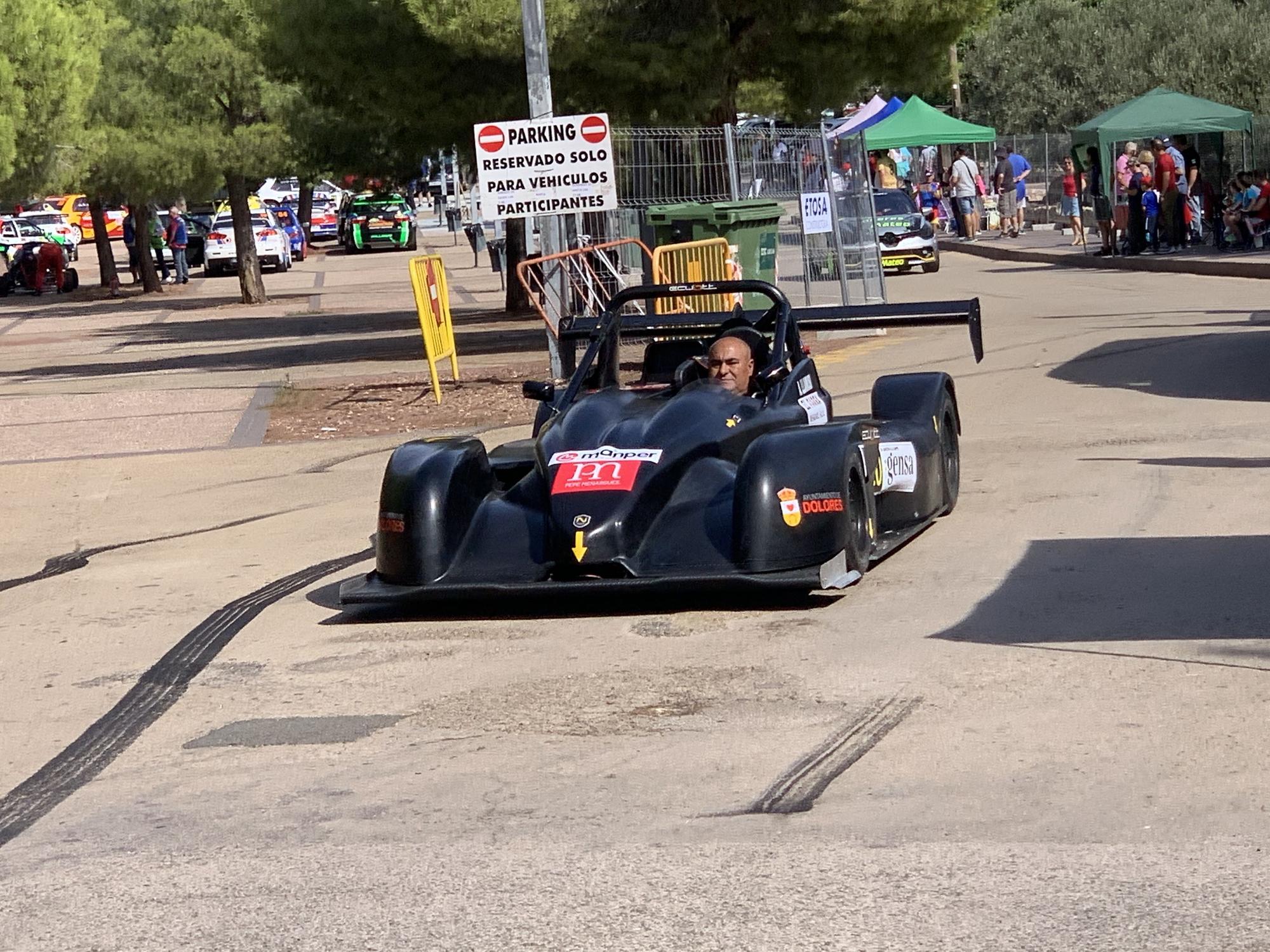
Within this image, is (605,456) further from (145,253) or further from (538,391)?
(145,253)

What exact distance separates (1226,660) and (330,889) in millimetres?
3402

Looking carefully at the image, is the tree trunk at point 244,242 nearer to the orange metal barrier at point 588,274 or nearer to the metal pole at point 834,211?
the metal pole at point 834,211

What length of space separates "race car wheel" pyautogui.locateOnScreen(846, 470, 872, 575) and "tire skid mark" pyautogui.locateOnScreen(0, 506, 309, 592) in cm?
464

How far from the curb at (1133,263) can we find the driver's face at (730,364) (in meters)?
18.6

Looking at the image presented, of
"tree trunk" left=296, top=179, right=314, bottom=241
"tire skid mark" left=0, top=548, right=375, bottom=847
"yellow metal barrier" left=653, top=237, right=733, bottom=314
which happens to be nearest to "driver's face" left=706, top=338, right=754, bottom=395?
"tire skid mark" left=0, top=548, right=375, bottom=847

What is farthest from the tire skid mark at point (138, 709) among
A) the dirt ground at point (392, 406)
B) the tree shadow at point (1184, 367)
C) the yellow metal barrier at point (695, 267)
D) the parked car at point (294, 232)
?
the parked car at point (294, 232)

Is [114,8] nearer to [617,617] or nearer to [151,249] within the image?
[151,249]

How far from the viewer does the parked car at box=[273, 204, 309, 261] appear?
199ft

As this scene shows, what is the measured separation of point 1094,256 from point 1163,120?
254cm

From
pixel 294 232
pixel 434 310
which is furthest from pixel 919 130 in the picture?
pixel 294 232

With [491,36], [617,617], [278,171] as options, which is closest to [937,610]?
[617,617]

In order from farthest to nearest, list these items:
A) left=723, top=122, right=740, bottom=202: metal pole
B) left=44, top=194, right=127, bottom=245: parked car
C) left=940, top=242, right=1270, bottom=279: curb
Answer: left=44, top=194, right=127, bottom=245: parked car < left=940, top=242, right=1270, bottom=279: curb < left=723, top=122, right=740, bottom=202: metal pole

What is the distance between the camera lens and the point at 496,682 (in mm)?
7328

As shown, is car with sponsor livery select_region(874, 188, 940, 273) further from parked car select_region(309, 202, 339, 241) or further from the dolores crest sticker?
parked car select_region(309, 202, 339, 241)
